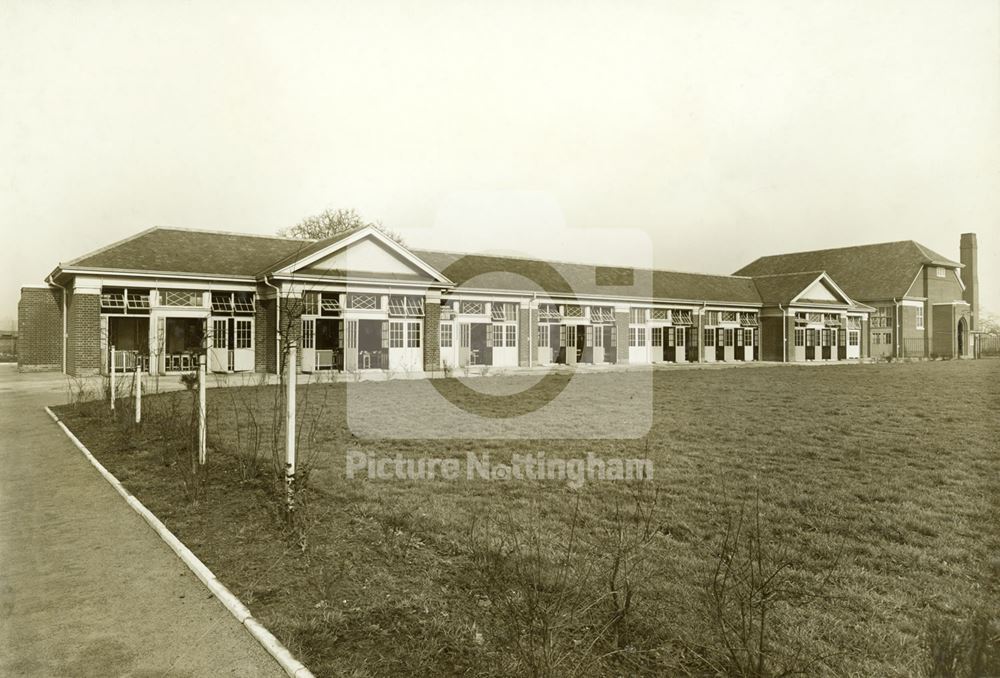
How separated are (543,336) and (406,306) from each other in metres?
7.56

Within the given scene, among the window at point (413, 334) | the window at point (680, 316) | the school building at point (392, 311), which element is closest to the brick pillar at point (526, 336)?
the school building at point (392, 311)

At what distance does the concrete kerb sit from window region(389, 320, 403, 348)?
57.3 ft

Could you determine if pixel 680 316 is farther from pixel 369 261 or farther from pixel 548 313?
pixel 369 261

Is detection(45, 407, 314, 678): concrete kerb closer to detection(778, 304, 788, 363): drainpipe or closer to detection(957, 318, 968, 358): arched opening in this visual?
detection(778, 304, 788, 363): drainpipe

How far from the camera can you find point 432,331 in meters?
25.7

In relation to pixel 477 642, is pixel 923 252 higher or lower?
higher

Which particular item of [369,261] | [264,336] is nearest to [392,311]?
[369,261]

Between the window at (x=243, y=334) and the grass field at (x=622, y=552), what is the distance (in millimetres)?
14526

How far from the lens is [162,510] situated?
6414 millimetres

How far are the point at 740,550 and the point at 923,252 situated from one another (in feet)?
170

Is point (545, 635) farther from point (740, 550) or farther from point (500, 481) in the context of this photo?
point (500, 481)

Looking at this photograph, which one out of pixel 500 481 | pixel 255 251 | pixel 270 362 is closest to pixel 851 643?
pixel 500 481

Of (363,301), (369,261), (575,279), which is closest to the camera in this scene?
(363,301)

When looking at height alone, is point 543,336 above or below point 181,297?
below
